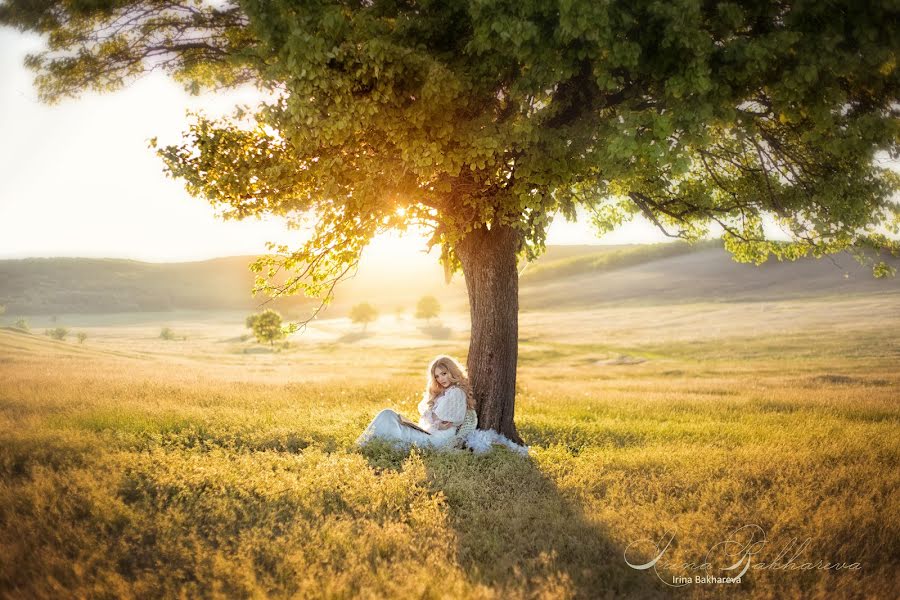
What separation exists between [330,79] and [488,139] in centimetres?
229

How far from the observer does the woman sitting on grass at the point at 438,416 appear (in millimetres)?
9617

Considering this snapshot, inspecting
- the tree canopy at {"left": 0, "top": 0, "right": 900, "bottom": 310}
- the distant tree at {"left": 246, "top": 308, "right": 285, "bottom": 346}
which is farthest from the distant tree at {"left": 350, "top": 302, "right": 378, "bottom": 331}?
the tree canopy at {"left": 0, "top": 0, "right": 900, "bottom": 310}

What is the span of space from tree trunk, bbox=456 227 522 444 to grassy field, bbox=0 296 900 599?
1.20 metres

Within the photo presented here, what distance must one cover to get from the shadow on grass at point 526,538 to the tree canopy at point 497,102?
4071mm

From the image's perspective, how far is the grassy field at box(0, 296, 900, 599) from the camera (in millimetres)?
4996

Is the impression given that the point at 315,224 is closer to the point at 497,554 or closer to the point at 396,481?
the point at 396,481

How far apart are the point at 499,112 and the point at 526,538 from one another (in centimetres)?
683

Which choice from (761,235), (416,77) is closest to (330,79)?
(416,77)

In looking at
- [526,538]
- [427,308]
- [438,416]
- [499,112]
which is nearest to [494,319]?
[438,416]

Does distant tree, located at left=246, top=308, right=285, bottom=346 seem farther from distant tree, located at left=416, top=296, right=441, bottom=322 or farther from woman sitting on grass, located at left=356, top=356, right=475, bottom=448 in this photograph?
woman sitting on grass, located at left=356, top=356, right=475, bottom=448

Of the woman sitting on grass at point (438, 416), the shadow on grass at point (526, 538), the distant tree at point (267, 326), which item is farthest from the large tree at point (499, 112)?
the distant tree at point (267, 326)

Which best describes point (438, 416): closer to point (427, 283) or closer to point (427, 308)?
point (427, 308)

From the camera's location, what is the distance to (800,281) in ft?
257

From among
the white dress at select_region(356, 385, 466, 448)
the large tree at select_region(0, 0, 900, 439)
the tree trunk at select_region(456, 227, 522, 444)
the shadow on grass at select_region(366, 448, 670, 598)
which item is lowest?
the shadow on grass at select_region(366, 448, 670, 598)
